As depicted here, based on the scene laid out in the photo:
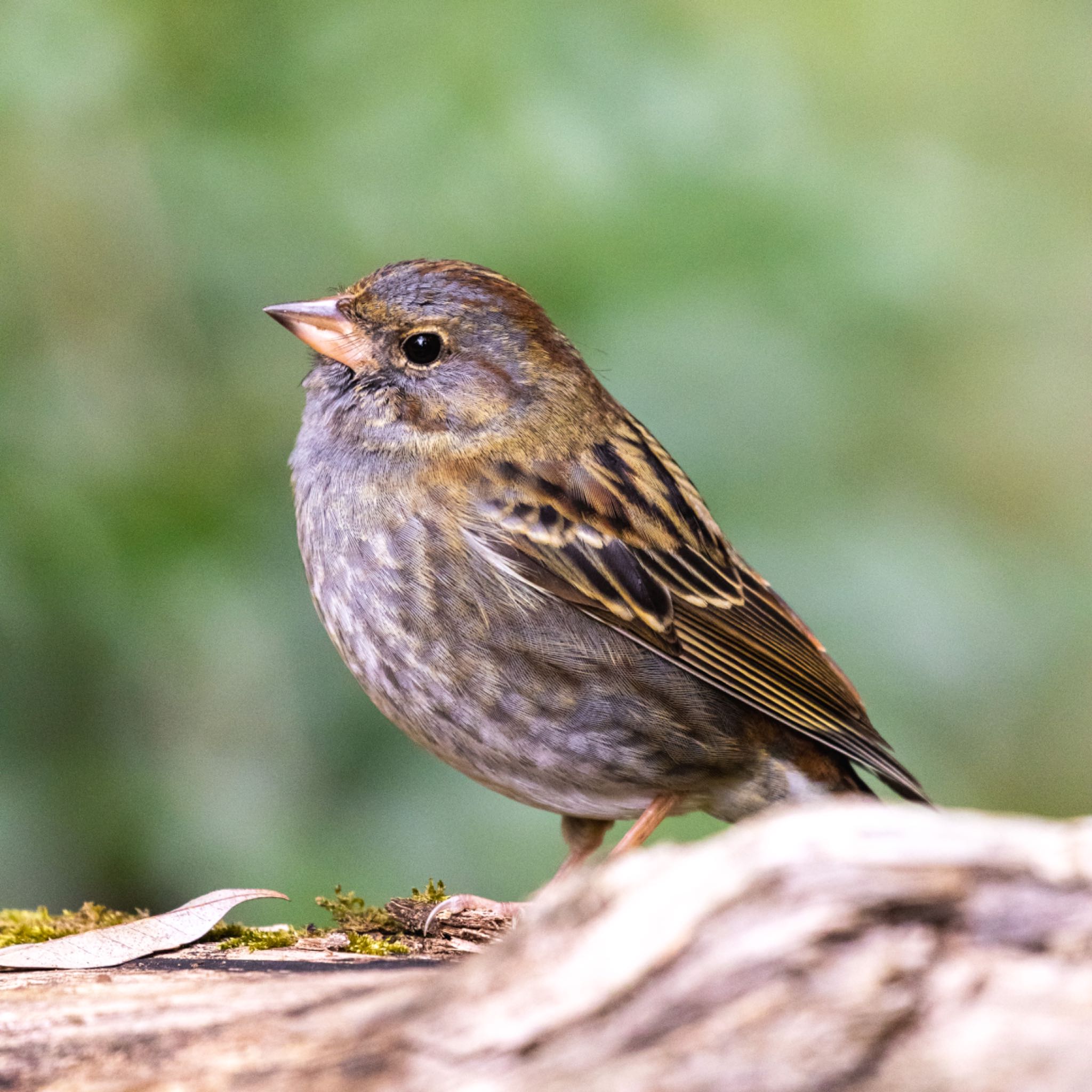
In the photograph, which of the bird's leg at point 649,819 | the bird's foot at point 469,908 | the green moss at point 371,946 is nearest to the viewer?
the green moss at point 371,946

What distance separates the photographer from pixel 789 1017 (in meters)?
1.59

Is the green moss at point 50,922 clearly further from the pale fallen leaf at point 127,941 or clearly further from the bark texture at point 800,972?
the bark texture at point 800,972

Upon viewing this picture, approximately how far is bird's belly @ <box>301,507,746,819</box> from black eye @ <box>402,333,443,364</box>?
48cm

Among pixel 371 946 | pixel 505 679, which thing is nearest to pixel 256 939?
pixel 371 946

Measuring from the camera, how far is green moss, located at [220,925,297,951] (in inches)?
106

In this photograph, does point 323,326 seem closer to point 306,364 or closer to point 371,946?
point 306,364

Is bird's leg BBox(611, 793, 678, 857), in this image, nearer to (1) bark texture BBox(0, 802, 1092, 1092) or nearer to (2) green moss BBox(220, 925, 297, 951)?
(2) green moss BBox(220, 925, 297, 951)

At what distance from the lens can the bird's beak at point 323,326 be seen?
3.35 m

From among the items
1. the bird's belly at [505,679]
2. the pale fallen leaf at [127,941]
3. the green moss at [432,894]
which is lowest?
the green moss at [432,894]

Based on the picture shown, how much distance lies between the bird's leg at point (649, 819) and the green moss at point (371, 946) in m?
0.58

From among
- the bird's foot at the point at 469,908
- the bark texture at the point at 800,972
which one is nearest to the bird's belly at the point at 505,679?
the bird's foot at the point at 469,908

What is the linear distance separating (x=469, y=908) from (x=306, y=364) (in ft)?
5.27

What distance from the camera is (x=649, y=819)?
3.23 m

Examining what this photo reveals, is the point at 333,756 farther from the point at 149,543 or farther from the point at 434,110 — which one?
the point at 434,110
